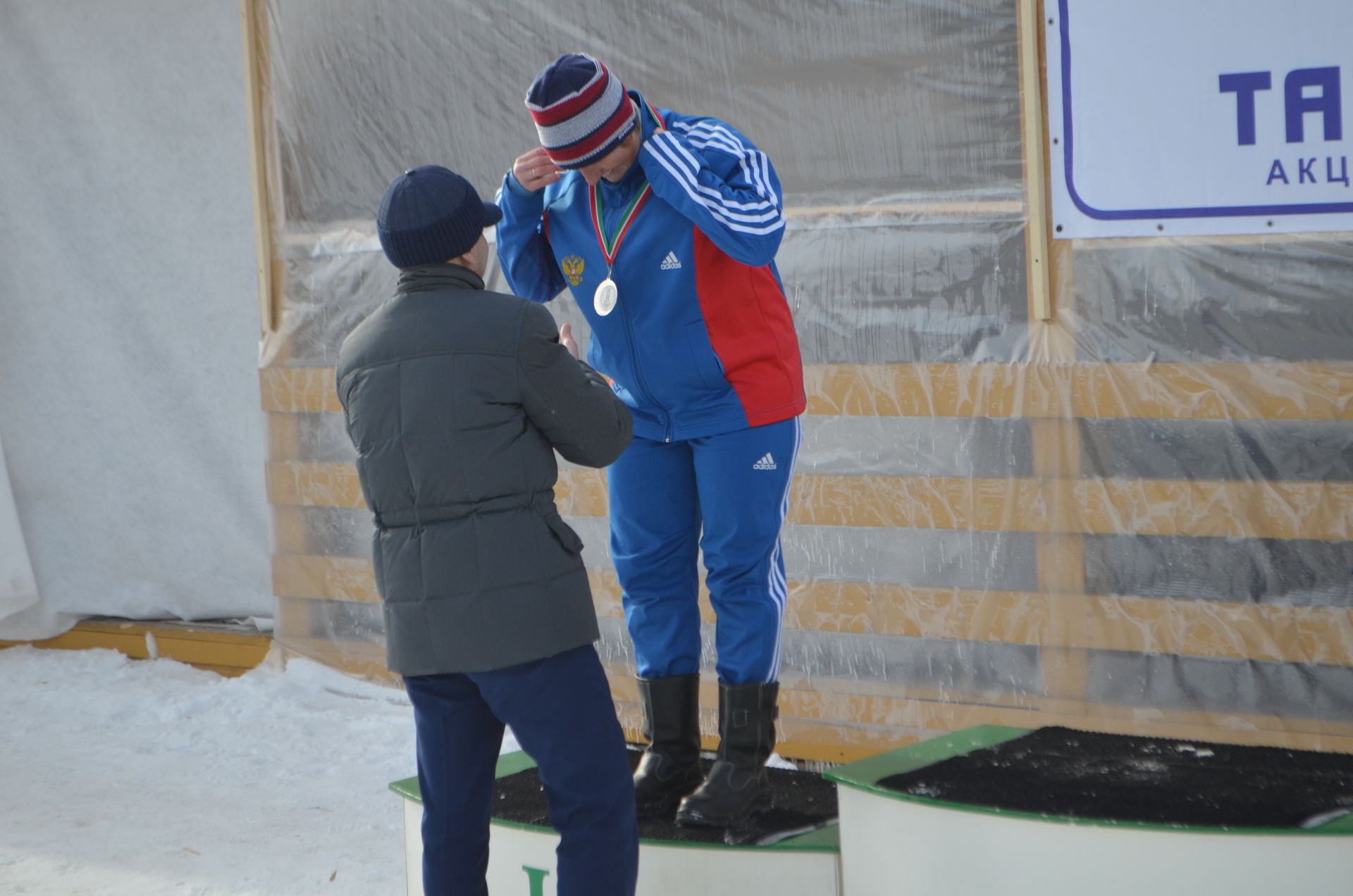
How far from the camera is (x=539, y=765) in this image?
184 cm

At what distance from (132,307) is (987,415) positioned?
8.99 feet

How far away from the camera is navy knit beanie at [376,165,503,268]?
1.82 metres

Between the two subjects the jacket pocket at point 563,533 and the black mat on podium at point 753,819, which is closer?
the jacket pocket at point 563,533

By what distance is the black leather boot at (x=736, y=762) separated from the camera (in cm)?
214

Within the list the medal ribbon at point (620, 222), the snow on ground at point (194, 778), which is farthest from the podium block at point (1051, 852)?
the snow on ground at point (194, 778)

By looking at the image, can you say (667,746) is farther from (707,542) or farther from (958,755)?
(958,755)

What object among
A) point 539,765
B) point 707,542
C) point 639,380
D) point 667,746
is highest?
point 639,380

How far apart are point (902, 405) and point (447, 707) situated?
61.7 inches

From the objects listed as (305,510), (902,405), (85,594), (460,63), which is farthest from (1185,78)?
(85,594)

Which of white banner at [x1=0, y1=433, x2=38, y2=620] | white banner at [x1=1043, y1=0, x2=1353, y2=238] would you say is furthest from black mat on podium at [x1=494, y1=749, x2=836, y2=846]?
white banner at [x1=0, y1=433, x2=38, y2=620]

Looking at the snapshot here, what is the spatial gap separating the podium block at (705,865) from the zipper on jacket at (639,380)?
24.6 inches

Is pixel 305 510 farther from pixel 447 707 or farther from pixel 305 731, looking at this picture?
pixel 447 707

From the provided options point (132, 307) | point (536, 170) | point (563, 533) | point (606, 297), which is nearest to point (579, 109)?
point (536, 170)

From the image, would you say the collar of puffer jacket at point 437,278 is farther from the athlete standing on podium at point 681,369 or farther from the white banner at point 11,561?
the white banner at point 11,561
